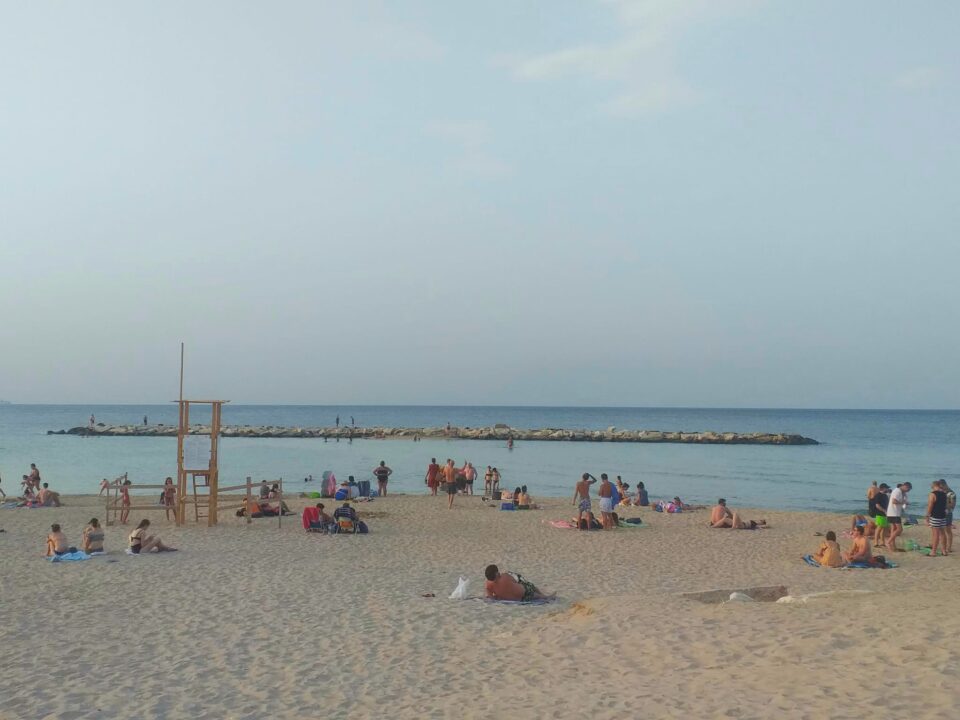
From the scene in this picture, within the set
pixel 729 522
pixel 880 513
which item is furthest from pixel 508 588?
pixel 729 522

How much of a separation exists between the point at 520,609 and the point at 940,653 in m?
4.89

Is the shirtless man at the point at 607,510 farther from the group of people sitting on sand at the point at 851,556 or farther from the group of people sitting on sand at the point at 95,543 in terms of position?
the group of people sitting on sand at the point at 95,543

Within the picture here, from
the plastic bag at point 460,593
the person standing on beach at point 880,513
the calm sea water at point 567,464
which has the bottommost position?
the calm sea water at point 567,464

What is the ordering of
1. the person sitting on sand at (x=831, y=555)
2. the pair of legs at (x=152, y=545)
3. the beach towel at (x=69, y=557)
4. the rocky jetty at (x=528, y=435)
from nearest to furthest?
the beach towel at (x=69, y=557), the person sitting on sand at (x=831, y=555), the pair of legs at (x=152, y=545), the rocky jetty at (x=528, y=435)

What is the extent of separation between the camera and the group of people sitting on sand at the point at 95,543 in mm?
13562

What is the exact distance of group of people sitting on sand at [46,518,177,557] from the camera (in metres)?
13.6

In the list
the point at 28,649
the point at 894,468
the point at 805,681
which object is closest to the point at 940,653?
the point at 805,681

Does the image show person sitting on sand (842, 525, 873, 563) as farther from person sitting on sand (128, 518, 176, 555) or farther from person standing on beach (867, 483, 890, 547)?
person sitting on sand (128, 518, 176, 555)

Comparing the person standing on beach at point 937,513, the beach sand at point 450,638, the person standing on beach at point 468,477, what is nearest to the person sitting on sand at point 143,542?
the beach sand at point 450,638

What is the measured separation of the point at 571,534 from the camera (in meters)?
17.6

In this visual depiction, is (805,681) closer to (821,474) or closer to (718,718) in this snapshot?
(718,718)

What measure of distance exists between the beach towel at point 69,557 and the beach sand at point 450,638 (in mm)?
286

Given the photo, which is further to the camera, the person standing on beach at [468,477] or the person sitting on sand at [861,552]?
the person standing on beach at [468,477]

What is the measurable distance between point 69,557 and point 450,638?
830 centimetres
